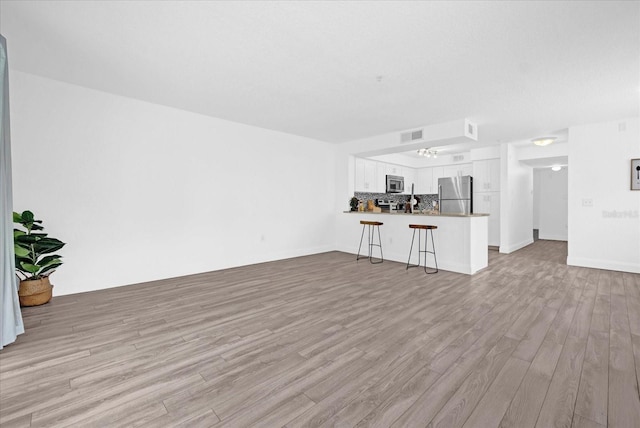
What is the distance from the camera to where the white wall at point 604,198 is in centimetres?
473

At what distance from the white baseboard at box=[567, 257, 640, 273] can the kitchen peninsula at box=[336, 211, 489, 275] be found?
1.66 meters

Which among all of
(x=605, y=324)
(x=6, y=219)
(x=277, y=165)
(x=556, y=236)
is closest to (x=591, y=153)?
(x=605, y=324)

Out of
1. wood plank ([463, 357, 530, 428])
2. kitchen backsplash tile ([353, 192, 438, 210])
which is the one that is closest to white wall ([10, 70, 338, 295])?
kitchen backsplash tile ([353, 192, 438, 210])

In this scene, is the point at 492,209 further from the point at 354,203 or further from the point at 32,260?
the point at 32,260

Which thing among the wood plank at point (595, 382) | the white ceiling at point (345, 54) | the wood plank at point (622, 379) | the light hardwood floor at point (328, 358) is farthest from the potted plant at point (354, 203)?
the wood plank at point (595, 382)

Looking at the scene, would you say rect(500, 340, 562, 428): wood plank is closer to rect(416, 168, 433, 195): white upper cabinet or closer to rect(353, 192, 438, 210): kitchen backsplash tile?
rect(353, 192, 438, 210): kitchen backsplash tile

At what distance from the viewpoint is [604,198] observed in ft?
16.3

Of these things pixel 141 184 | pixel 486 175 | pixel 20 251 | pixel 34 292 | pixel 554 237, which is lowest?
pixel 554 237

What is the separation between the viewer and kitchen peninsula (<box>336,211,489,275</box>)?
4729 mm

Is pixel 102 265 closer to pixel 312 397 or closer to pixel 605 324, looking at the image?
pixel 312 397

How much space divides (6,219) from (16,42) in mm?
1697

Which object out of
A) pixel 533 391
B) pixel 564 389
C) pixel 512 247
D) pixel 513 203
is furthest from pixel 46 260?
pixel 513 203

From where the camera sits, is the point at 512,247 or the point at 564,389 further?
the point at 512,247

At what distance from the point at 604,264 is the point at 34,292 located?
8.31 meters
